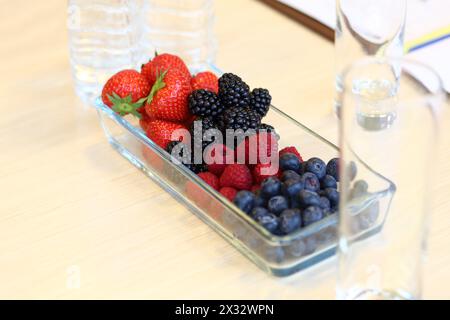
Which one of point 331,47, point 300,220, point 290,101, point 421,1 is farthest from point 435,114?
point 421,1

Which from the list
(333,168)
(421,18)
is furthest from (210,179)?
(421,18)

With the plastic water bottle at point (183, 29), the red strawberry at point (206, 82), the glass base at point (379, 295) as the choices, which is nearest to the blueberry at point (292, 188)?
the glass base at point (379, 295)

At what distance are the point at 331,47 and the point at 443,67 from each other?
0.17 meters

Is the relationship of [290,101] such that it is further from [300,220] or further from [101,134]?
[300,220]

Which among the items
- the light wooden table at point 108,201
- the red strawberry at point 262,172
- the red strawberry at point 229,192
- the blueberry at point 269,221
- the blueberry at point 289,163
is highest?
the blueberry at point 289,163

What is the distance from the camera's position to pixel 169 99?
101 cm

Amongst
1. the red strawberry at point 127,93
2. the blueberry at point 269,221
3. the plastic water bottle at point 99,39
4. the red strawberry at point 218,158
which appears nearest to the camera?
the blueberry at point 269,221

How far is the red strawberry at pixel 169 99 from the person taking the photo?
1.01 meters

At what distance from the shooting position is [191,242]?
91cm

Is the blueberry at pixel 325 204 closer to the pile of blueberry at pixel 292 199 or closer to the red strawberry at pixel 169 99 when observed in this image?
the pile of blueberry at pixel 292 199

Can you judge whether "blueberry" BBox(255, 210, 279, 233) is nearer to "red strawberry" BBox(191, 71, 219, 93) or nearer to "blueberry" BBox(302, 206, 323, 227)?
"blueberry" BBox(302, 206, 323, 227)

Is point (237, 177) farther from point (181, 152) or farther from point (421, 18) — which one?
point (421, 18)
